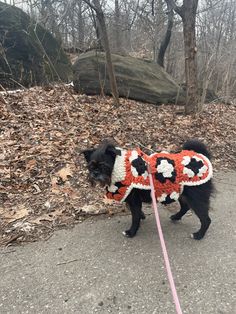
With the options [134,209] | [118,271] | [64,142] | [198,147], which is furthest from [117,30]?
[118,271]

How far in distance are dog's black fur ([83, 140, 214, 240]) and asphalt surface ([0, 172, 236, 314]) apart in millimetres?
199

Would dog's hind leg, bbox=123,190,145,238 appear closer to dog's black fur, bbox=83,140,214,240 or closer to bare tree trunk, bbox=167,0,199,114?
dog's black fur, bbox=83,140,214,240

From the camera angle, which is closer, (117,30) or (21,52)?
(21,52)

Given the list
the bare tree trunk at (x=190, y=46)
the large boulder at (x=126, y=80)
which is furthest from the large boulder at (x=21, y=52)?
the bare tree trunk at (x=190, y=46)

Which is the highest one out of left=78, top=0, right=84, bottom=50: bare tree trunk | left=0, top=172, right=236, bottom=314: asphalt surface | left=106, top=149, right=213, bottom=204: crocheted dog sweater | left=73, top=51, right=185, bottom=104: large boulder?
left=78, top=0, right=84, bottom=50: bare tree trunk

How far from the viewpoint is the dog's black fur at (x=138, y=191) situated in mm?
3303

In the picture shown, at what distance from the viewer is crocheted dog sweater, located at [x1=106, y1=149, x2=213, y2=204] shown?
11.2ft

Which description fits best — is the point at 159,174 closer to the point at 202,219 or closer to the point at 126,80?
the point at 202,219

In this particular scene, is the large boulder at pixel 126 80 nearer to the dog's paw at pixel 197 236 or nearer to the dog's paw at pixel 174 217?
the dog's paw at pixel 174 217

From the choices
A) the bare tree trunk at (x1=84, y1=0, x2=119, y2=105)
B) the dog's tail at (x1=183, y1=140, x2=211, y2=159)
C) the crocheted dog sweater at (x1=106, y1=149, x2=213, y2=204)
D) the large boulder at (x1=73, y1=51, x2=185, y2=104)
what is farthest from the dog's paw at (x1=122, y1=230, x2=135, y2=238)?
the large boulder at (x1=73, y1=51, x2=185, y2=104)

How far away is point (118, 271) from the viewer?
126 inches

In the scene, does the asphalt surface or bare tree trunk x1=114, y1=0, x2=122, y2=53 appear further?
bare tree trunk x1=114, y1=0, x2=122, y2=53

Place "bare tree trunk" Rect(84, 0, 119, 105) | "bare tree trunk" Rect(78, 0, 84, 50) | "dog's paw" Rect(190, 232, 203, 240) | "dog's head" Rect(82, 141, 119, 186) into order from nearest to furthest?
1. "dog's head" Rect(82, 141, 119, 186)
2. "dog's paw" Rect(190, 232, 203, 240)
3. "bare tree trunk" Rect(84, 0, 119, 105)
4. "bare tree trunk" Rect(78, 0, 84, 50)

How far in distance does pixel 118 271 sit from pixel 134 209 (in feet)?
2.44
